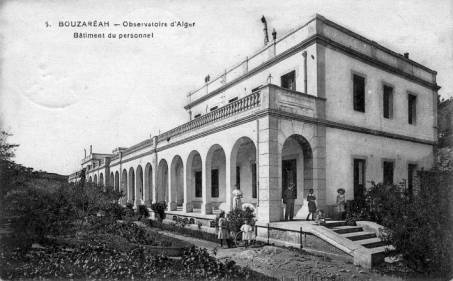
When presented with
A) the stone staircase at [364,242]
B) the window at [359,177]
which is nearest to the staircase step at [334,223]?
the stone staircase at [364,242]

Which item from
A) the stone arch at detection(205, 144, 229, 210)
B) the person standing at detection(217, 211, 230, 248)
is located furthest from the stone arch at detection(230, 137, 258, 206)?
the person standing at detection(217, 211, 230, 248)

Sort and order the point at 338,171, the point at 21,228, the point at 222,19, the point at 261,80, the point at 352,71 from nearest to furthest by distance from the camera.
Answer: the point at 21,228
the point at 222,19
the point at 338,171
the point at 352,71
the point at 261,80

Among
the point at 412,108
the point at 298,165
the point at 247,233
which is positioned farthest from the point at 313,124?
the point at 412,108

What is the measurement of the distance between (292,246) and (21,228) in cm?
771

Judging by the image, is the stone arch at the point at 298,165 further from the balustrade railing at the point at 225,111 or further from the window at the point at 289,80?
the window at the point at 289,80

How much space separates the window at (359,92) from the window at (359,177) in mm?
2585

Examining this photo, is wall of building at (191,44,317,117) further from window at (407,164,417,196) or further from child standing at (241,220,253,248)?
window at (407,164,417,196)

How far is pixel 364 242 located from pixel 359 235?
1.79 feet

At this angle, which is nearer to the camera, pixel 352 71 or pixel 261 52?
pixel 352 71

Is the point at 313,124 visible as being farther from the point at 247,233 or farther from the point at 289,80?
the point at 247,233

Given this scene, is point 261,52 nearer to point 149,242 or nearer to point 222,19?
point 222,19

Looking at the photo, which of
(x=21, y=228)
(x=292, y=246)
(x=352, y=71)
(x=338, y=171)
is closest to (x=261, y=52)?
(x=352, y=71)

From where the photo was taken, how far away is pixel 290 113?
12.8m

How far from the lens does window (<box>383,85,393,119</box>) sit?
1742cm
